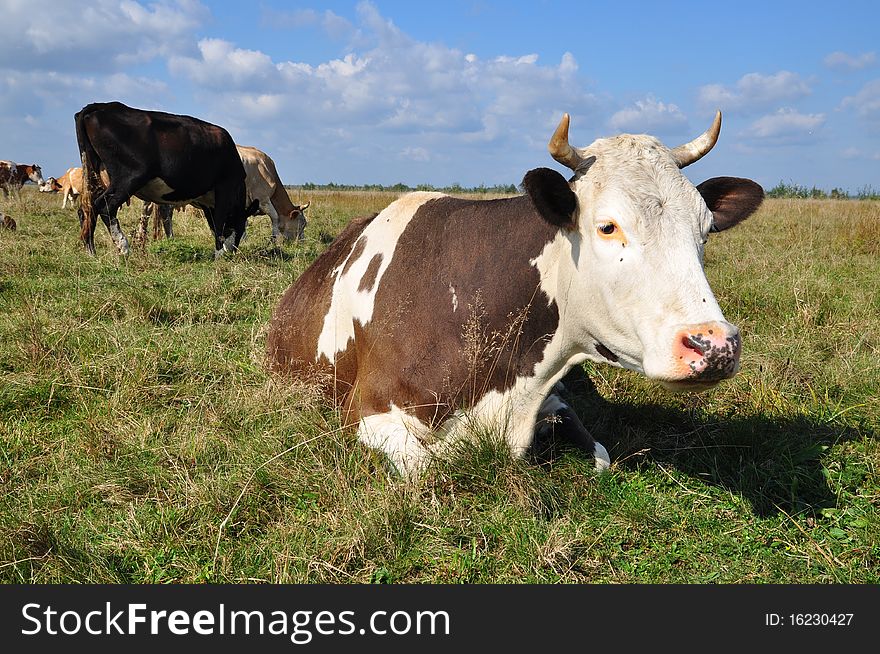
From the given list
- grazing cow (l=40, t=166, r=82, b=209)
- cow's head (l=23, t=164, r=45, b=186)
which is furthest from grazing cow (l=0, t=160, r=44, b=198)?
grazing cow (l=40, t=166, r=82, b=209)

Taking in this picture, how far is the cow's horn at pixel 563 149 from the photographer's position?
3119 millimetres

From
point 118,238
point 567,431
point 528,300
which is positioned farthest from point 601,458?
point 118,238

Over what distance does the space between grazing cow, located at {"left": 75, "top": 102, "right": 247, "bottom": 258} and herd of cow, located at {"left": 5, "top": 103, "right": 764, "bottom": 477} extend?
684 centimetres

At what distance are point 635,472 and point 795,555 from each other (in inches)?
37.0

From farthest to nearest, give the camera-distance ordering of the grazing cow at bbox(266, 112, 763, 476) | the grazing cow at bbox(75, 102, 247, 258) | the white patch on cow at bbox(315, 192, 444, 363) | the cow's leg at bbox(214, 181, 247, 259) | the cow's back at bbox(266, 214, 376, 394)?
1. the cow's leg at bbox(214, 181, 247, 259)
2. the grazing cow at bbox(75, 102, 247, 258)
3. the cow's back at bbox(266, 214, 376, 394)
4. the white patch on cow at bbox(315, 192, 444, 363)
5. the grazing cow at bbox(266, 112, 763, 476)

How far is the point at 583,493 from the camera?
142 inches

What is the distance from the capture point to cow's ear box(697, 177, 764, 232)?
12.2ft

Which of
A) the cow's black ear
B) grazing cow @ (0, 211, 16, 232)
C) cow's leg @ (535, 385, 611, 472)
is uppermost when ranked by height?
grazing cow @ (0, 211, 16, 232)

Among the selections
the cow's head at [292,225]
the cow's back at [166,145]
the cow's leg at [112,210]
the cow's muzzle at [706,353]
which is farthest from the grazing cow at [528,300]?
the cow's head at [292,225]

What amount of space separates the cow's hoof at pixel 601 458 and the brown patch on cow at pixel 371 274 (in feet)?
5.27

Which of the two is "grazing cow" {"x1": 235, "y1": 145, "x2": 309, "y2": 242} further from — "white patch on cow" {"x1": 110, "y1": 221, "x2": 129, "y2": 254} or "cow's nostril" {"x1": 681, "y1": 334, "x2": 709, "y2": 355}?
"cow's nostril" {"x1": 681, "y1": 334, "x2": 709, "y2": 355}

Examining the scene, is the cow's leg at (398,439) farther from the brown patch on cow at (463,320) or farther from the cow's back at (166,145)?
the cow's back at (166,145)

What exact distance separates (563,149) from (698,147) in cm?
84

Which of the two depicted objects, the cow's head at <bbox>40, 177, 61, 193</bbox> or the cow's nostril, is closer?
the cow's nostril
